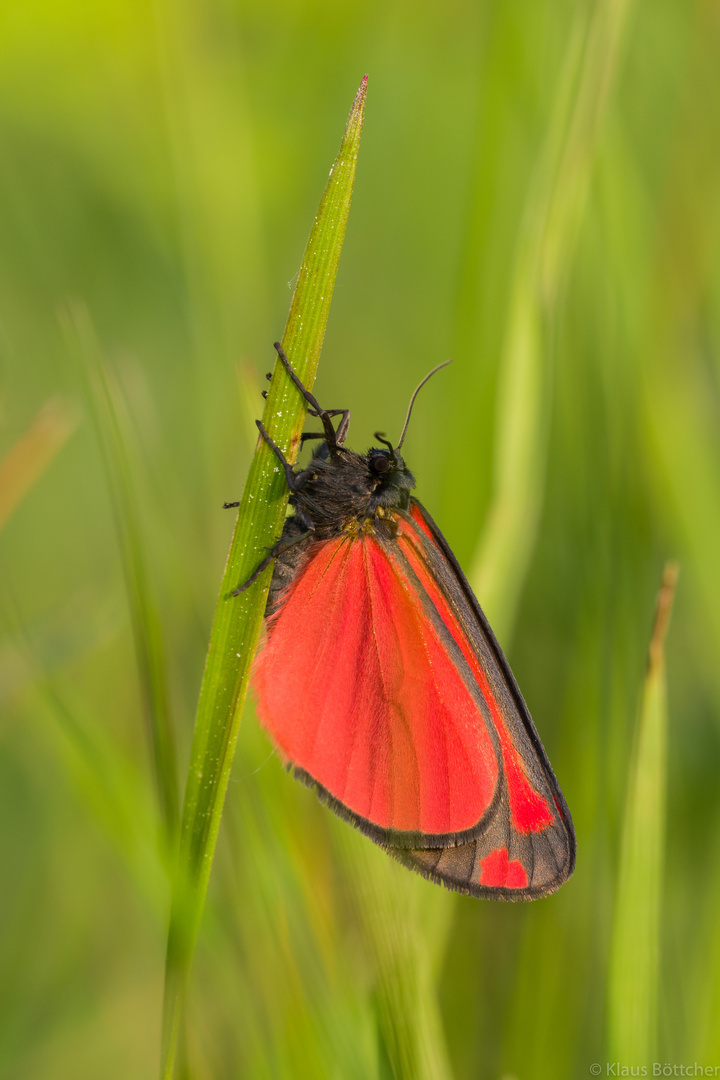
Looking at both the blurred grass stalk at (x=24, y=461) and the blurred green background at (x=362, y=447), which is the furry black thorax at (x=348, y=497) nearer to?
the blurred green background at (x=362, y=447)

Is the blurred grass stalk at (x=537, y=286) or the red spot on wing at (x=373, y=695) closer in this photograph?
the red spot on wing at (x=373, y=695)

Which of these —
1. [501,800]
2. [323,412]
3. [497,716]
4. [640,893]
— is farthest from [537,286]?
[640,893]

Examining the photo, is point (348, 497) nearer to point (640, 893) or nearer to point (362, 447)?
point (640, 893)

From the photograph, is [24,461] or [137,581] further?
[24,461]

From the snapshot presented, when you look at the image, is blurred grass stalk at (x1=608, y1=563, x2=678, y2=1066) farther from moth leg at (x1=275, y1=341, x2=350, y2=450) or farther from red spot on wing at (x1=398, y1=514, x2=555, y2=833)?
moth leg at (x1=275, y1=341, x2=350, y2=450)

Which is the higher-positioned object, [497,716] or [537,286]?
[537,286]

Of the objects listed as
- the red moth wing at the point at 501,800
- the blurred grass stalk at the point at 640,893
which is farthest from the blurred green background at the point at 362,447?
the red moth wing at the point at 501,800

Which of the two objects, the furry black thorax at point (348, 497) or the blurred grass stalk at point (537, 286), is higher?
the blurred grass stalk at point (537, 286)
